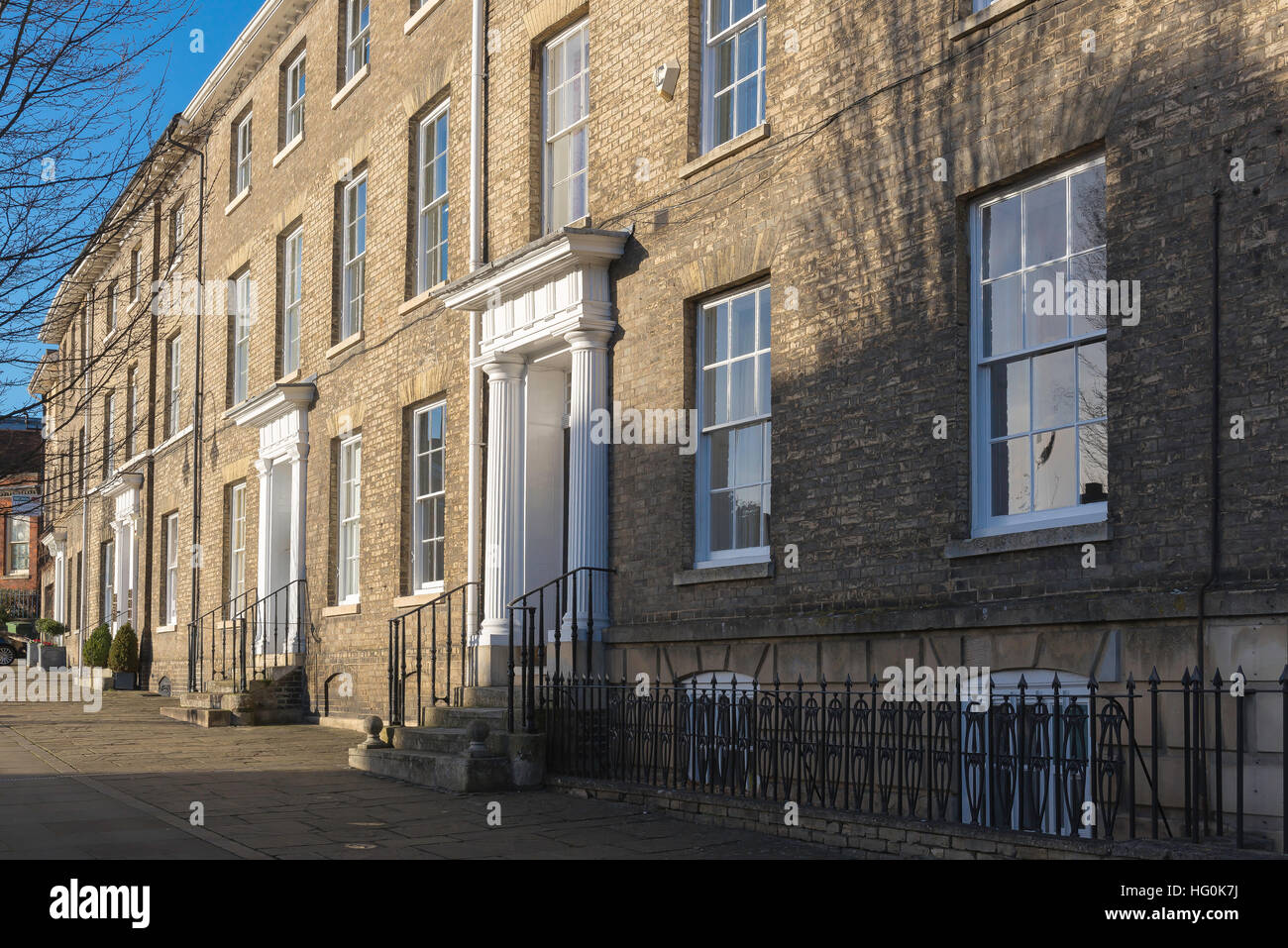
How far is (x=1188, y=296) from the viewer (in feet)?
24.7

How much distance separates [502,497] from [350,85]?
7620 mm

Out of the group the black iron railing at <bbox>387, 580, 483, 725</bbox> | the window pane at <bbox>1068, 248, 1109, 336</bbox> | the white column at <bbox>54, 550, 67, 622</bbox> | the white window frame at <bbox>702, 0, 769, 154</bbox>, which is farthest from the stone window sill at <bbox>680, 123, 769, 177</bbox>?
the white column at <bbox>54, 550, 67, 622</bbox>

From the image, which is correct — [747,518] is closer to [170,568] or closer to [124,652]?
[170,568]

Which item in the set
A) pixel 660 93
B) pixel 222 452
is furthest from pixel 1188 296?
pixel 222 452

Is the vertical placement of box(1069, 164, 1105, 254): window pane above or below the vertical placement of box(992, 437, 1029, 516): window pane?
above

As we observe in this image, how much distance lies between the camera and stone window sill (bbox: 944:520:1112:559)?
7945 mm

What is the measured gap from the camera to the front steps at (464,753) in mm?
11070

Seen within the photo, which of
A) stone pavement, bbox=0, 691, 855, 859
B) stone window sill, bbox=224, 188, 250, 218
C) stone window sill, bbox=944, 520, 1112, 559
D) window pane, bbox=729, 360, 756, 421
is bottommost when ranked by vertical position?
stone pavement, bbox=0, 691, 855, 859

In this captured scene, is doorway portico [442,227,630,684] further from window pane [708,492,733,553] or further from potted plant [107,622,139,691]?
potted plant [107,622,139,691]

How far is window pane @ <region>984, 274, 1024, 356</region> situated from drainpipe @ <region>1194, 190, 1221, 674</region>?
1510 mm

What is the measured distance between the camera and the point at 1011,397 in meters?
8.80

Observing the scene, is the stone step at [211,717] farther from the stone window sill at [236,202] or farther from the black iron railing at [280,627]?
the stone window sill at [236,202]
